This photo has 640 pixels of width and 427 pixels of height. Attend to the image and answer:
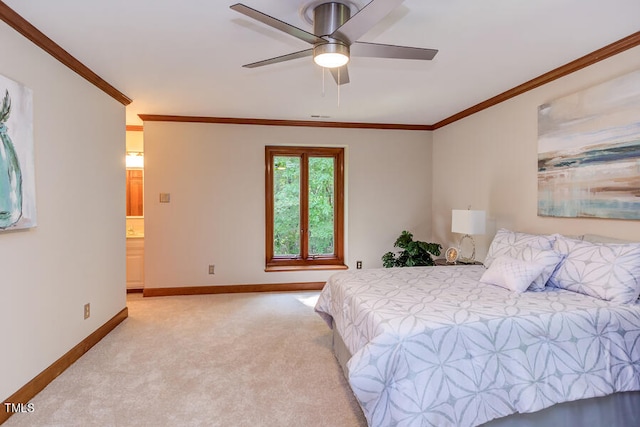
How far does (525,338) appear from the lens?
1.81 metres

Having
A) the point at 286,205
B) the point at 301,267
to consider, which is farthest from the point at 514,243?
the point at 286,205

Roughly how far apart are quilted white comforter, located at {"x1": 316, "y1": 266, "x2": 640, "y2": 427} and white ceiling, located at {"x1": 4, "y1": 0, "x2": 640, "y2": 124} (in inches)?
67.4

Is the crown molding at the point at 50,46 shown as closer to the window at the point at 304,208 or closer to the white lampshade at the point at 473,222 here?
the window at the point at 304,208

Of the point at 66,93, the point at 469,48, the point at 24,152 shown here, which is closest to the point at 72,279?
the point at 24,152

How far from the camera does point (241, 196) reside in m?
5.00

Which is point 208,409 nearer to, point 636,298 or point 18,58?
point 18,58

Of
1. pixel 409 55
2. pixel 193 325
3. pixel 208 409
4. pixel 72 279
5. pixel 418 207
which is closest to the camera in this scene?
pixel 409 55

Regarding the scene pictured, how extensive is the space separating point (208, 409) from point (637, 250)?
2739 millimetres

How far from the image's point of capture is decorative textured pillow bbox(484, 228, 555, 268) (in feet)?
9.02

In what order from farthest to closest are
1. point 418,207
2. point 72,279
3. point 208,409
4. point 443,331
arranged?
point 418,207, point 72,279, point 208,409, point 443,331

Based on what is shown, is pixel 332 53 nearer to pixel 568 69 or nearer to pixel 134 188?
pixel 568 69

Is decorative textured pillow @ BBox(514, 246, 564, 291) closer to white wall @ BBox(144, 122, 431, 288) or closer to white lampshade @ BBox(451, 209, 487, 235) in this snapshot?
white lampshade @ BBox(451, 209, 487, 235)

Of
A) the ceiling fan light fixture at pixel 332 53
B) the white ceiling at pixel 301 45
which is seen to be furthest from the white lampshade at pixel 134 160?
the ceiling fan light fixture at pixel 332 53

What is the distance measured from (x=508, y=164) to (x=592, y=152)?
37.9 inches
